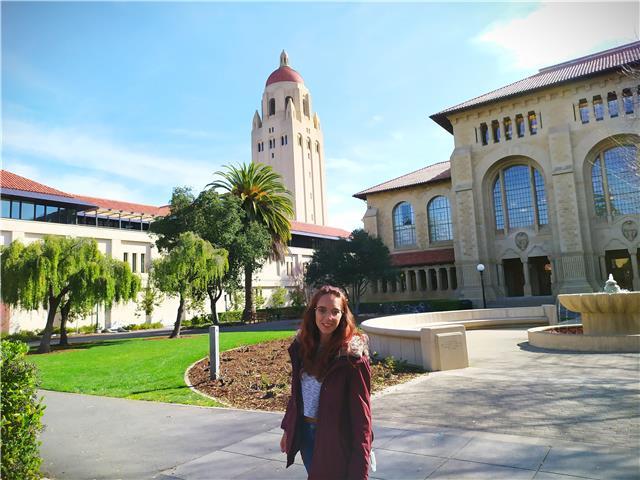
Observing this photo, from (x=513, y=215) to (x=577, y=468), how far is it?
40.3 m

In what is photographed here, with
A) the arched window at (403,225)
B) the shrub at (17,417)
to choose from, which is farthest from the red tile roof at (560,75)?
the shrub at (17,417)

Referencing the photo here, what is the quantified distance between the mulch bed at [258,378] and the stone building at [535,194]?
98.3 feet

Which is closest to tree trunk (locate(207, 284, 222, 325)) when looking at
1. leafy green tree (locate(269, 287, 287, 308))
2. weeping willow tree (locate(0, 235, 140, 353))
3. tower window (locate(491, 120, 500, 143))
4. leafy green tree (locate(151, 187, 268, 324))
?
leafy green tree (locate(151, 187, 268, 324))

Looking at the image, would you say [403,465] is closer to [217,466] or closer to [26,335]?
[217,466]

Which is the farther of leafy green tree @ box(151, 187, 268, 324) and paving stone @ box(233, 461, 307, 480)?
leafy green tree @ box(151, 187, 268, 324)

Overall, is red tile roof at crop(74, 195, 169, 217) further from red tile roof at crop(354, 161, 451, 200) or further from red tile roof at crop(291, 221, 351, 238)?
red tile roof at crop(354, 161, 451, 200)

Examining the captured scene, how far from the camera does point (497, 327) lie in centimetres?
2333

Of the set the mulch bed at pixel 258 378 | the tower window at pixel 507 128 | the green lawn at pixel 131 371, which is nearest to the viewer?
the mulch bed at pixel 258 378

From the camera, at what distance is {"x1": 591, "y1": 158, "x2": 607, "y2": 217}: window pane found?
37.0 metres

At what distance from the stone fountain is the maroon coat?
12.6 m

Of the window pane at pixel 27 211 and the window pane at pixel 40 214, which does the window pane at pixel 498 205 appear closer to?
the window pane at pixel 40 214

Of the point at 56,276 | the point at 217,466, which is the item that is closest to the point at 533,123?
the point at 56,276

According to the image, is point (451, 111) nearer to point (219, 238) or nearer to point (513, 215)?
point (513, 215)

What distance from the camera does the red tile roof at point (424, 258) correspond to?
45562 millimetres
